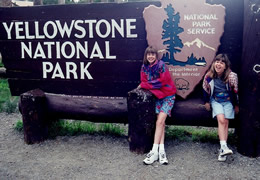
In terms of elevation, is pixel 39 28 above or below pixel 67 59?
above

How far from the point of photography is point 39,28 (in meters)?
4.58

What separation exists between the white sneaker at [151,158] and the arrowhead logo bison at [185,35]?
0.90m

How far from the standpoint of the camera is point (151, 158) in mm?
3727

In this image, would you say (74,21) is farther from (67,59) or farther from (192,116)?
(192,116)

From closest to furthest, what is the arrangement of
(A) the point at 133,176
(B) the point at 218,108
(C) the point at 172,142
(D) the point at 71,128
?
(A) the point at 133,176 < (B) the point at 218,108 < (C) the point at 172,142 < (D) the point at 71,128

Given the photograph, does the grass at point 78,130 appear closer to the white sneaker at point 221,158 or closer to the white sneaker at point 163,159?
the white sneaker at point 163,159

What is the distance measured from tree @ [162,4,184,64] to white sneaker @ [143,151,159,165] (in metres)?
1.25

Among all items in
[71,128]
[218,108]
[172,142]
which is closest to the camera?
[218,108]

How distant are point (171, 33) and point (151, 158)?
163 cm

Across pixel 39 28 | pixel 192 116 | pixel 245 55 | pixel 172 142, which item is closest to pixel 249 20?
pixel 245 55

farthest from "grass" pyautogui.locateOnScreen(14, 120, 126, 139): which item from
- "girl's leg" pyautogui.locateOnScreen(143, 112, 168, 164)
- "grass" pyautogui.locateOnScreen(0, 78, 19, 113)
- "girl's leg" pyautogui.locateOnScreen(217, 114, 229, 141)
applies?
"grass" pyautogui.locateOnScreen(0, 78, 19, 113)

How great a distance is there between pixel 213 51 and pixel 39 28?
2516 mm

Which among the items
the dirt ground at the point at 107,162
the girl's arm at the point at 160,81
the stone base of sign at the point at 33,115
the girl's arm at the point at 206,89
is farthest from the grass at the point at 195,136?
the stone base of sign at the point at 33,115

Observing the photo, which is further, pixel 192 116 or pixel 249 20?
pixel 192 116
